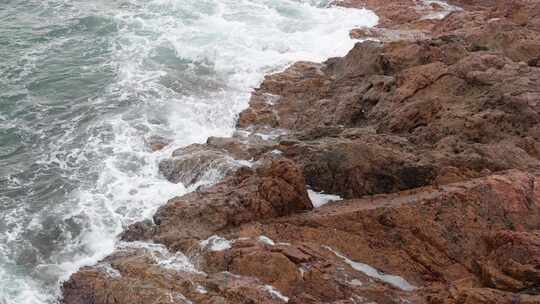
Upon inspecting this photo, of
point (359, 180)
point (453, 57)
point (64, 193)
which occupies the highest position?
point (453, 57)

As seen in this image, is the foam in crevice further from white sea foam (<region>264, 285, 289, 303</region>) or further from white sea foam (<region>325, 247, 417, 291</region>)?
white sea foam (<region>325, 247, 417, 291</region>)

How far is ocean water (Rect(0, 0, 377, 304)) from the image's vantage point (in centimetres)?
2034

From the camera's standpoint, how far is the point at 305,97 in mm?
29641

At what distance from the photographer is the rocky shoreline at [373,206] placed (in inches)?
583

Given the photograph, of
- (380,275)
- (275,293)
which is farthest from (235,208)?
(380,275)

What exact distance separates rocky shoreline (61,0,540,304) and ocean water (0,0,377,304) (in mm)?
1972

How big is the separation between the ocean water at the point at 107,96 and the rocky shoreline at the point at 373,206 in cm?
197

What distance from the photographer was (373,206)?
17.2 metres

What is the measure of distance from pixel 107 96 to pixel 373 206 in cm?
1941

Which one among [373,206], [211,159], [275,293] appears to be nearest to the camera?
[275,293]

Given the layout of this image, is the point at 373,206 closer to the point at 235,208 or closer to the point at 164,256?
the point at 235,208

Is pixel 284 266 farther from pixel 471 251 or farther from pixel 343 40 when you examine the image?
pixel 343 40

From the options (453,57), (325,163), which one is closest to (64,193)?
(325,163)

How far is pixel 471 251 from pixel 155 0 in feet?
128
